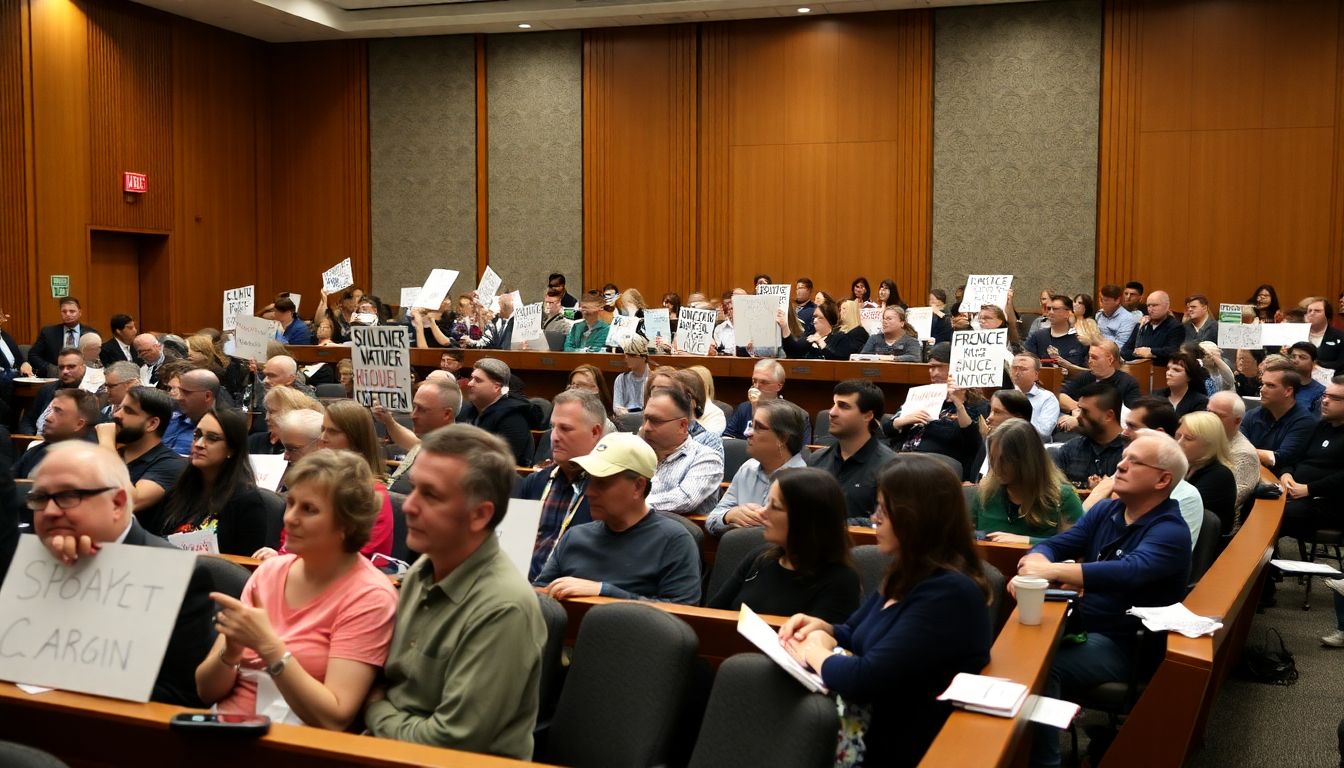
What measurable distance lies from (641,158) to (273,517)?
1222cm

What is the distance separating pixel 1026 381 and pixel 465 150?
11046mm

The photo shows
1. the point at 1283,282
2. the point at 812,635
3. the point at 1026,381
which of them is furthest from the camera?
the point at 1283,282

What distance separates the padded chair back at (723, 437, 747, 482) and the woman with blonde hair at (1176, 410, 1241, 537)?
234 centimetres

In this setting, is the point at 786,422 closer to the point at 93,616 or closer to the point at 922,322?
the point at 93,616

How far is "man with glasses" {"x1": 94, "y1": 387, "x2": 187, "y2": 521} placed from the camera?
5215mm

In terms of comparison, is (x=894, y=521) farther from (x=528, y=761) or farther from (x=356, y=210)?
(x=356, y=210)

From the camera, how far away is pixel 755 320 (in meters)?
10.7

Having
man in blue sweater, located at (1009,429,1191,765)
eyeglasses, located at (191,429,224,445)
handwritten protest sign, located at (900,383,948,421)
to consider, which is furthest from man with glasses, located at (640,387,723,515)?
eyeglasses, located at (191,429,224,445)

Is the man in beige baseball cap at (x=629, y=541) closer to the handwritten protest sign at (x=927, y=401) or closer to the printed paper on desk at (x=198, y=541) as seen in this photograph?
the printed paper on desk at (x=198, y=541)

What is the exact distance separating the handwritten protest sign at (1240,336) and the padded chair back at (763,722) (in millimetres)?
9016

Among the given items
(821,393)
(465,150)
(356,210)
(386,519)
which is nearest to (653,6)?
(465,150)

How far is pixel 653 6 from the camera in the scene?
1529cm

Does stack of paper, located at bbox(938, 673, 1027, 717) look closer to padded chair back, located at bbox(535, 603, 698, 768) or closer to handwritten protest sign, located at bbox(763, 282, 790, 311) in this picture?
padded chair back, located at bbox(535, 603, 698, 768)

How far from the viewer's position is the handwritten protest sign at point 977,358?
24.2ft
